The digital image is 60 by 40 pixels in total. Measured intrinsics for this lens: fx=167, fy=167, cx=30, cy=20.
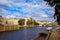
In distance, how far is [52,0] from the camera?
27.8 ft

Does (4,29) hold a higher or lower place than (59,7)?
lower

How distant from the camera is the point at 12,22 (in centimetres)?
16038

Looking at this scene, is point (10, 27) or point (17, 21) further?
point (17, 21)

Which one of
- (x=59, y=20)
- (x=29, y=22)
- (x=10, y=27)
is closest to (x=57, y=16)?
(x=59, y=20)

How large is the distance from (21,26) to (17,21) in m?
6.50

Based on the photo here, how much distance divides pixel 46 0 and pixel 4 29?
118m

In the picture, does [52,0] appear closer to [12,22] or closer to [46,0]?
[46,0]

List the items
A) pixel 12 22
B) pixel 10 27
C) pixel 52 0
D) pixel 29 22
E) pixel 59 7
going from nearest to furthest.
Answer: pixel 59 7 → pixel 52 0 → pixel 10 27 → pixel 12 22 → pixel 29 22

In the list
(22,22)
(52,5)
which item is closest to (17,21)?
(22,22)

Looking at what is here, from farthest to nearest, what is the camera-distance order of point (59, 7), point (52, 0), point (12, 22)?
point (12, 22) < point (52, 0) < point (59, 7)

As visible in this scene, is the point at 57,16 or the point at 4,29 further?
the point at 4,29

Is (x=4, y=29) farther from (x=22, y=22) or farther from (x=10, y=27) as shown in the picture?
(x=22, y=22)

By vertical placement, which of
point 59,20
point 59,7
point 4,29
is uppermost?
point 59,7

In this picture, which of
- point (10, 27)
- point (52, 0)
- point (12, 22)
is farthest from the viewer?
point (12, 22)
